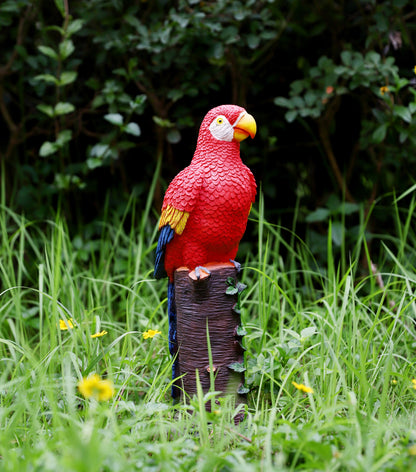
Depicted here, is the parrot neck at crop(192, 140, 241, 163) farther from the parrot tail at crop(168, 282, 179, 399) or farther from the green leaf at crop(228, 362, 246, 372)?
the green leaf at crop(228, 362, 246, 372)

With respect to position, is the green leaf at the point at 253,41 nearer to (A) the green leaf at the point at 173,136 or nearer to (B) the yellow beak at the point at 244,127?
(A) the green leaf at the point at 173,136

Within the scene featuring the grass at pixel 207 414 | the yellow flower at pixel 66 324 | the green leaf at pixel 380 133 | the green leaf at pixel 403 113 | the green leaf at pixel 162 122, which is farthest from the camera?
the green leaf at pixel 162 122

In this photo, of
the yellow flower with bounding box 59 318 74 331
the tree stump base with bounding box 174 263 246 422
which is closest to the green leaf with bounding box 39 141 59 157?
the yellow flower with bounding box 59 318 74 331

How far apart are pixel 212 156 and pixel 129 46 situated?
1.21 meters

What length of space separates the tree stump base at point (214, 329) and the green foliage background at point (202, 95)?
1099 millimetres

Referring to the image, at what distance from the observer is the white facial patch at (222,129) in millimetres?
1597

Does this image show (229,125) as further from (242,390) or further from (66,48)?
(66,48)

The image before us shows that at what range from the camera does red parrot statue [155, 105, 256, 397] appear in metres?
1.57

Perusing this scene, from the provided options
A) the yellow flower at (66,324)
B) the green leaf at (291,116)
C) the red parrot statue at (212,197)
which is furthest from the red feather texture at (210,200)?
the green leaf at (291,116)

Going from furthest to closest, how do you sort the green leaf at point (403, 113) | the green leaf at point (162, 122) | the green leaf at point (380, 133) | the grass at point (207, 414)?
the green leaf at point (162, 122)
the green leaf at point (380, 133)
the green leaf at point (403, 113)
the grass at point (207, 414)

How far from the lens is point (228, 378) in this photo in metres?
1.64

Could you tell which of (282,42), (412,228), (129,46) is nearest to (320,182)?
(412,228)

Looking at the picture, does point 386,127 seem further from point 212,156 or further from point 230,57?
point 212,156

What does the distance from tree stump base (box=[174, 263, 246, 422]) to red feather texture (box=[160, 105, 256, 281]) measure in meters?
0.08
